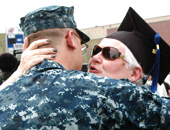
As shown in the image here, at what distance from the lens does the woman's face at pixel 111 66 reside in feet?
8.48

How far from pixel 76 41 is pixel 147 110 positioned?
81 cm

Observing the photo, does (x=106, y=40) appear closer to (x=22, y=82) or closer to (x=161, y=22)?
(x=22, y=82)

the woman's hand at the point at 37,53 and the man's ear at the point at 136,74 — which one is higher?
the woman's hand at the point at 37,53

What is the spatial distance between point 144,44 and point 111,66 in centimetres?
51

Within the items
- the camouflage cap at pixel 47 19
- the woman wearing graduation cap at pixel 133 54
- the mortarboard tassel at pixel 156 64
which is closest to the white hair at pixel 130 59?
the woman wearing graduation cap at pixel 133 54

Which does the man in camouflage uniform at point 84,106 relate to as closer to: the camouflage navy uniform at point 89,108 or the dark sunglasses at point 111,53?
the camouflage navy uniform at point 89,108

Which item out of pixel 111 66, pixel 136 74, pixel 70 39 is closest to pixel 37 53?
pixel 70 39

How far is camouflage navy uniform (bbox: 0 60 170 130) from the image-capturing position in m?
1.38

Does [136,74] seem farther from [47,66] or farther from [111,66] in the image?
[47,66]

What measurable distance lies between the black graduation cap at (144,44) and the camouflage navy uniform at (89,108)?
1.27m

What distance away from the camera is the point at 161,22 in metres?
39.1

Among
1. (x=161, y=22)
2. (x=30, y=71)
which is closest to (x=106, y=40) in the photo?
(x=30, y=71)

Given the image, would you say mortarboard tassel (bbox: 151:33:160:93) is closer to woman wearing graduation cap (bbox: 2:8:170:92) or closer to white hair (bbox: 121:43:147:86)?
woman wearing graduation cap (bbox: 2:8:170:92)

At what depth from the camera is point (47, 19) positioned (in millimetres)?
1793
